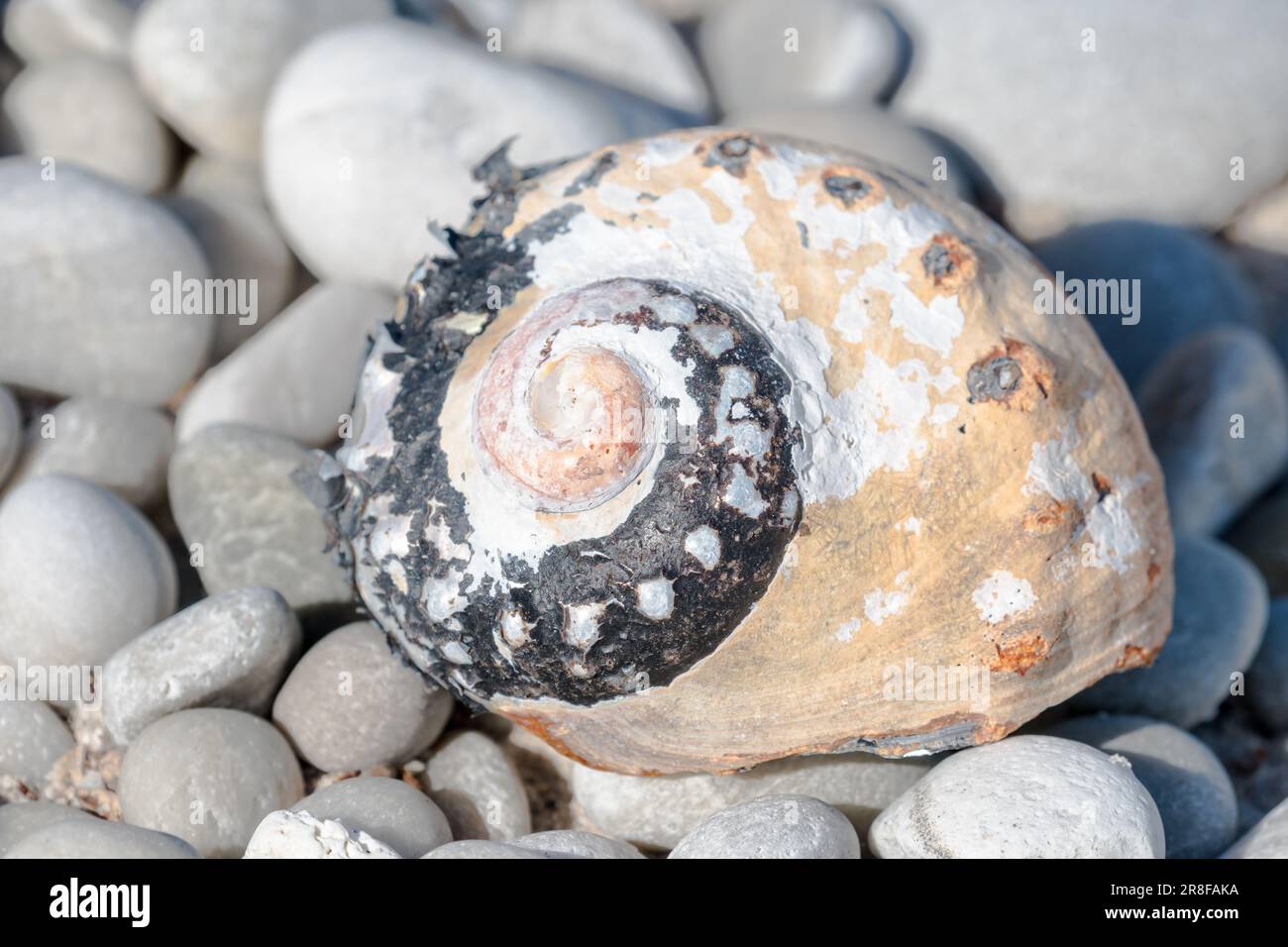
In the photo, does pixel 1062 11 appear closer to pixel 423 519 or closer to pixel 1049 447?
pixel 1049 447

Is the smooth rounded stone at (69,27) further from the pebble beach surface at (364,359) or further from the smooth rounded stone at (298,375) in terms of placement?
the smooth rounded stone at (298,375)

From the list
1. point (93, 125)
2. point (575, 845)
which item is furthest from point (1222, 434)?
point (93, 125)

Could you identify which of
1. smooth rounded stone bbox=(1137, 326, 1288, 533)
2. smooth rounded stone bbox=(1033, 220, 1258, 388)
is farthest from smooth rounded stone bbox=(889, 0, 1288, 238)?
smooth rounded stone bbox=(1137, 326, 1288, 533)

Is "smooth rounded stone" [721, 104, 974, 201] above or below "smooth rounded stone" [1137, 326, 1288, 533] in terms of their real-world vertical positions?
above

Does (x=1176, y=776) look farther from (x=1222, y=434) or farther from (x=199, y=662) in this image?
(x=199, y=662)

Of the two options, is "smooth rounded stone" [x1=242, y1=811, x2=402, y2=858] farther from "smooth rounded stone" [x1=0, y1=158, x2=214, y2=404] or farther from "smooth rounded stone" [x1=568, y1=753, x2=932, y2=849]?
"smooth rounded stone" [x1=0, y1=158, x2=214, y2=404]
